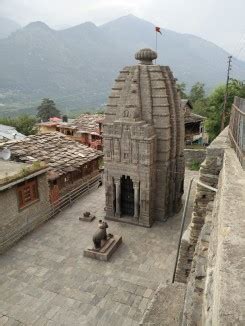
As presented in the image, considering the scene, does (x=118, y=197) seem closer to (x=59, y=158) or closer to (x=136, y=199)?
(x=136, y=199)

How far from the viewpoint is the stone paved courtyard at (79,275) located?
408 inches

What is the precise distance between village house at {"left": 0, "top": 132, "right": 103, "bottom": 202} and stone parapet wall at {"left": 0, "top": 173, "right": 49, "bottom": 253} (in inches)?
45.0

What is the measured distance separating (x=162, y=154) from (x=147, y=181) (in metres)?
1.75

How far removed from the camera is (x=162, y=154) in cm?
1598

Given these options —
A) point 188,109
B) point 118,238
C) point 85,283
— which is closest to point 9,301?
point 85,283

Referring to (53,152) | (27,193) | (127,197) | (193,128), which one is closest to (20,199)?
(27,193)

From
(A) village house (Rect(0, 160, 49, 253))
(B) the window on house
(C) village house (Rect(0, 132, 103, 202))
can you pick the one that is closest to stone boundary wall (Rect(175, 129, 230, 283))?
(A) village house (Rect(0, 160, 49, 253))

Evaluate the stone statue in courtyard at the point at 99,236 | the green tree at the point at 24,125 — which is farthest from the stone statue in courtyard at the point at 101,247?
the green tree at the point at 24,125

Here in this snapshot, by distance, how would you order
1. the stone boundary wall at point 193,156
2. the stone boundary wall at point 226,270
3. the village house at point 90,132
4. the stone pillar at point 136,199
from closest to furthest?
the stone boundary wall at point 226,270, the stone pillar at point 136,199, the stone boundary wall at point 193,156, the village house at point 90,132

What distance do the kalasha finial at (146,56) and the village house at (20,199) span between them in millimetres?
8175

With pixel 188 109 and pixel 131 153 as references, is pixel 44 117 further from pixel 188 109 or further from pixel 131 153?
pixel 131 153

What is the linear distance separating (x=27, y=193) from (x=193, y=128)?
109ft

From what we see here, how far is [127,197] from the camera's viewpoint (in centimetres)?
1695

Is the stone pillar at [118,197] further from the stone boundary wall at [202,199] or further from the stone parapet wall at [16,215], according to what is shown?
the stone boundary wall at [202,199]
